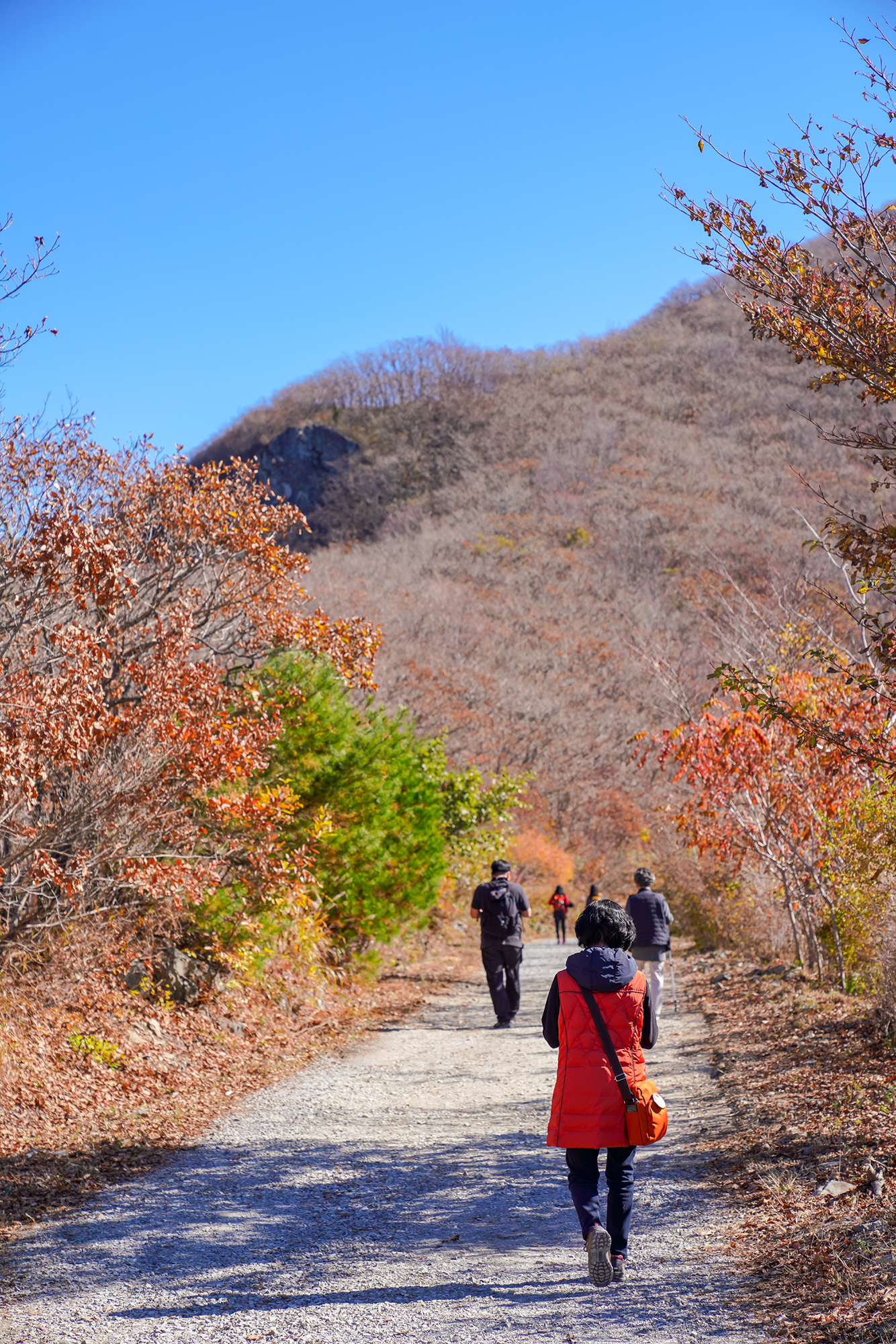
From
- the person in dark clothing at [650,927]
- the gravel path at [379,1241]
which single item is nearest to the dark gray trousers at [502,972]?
the person in dark clothing at [650,927]

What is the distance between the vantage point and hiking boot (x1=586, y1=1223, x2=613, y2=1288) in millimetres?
4008

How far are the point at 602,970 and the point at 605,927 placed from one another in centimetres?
22

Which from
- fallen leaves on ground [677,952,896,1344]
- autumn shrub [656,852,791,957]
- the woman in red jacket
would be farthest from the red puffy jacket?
autumn shrub [656,852,791,957]

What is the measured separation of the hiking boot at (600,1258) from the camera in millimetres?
4008

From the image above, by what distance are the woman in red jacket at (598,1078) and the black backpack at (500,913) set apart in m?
6.43

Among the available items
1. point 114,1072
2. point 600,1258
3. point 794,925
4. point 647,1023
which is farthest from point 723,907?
point 600,1258

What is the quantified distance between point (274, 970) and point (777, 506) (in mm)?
63151

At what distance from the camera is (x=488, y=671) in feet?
142

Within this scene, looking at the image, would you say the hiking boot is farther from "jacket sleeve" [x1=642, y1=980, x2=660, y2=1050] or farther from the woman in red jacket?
"jacket sleeve" [x1=642, y1=980, x2=660, y2=1050]

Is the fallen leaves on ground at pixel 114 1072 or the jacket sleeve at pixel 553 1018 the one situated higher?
the jacket sleeve at pixel 553 1018

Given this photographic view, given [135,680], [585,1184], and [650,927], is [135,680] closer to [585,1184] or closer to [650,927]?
[650,927]

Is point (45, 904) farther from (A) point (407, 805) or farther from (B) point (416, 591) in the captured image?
(B) point (416, 591)

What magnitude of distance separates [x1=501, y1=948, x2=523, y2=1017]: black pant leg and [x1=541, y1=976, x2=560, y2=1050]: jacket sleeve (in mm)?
6467

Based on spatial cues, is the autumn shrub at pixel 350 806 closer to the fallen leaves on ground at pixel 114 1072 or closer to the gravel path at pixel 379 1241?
the fallen leaves on ground at pixel 114 1072
